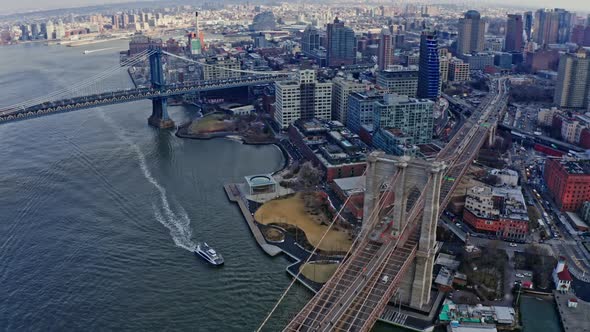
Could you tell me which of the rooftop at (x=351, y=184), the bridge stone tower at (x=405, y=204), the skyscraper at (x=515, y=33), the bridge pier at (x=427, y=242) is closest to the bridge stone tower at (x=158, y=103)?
the rooftop at (x=351, y=184)

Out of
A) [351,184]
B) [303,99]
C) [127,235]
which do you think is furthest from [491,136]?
[127,235]

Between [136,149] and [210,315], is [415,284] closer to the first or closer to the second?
[210,315]

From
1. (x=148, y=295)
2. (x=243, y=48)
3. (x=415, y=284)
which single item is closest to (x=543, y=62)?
(x=243, y=48)

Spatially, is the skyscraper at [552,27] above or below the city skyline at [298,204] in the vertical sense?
above

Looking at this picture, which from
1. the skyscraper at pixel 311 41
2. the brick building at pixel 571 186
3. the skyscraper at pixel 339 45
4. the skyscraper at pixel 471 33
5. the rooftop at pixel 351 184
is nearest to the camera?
the rooftop at pixel 351 184

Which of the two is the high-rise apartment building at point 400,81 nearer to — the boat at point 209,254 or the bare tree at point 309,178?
the bare tree at point 309,178

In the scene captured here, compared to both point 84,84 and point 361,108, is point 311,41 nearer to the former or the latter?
point 84,84

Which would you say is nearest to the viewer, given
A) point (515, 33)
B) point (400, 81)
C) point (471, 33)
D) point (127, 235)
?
point (127, 235)
